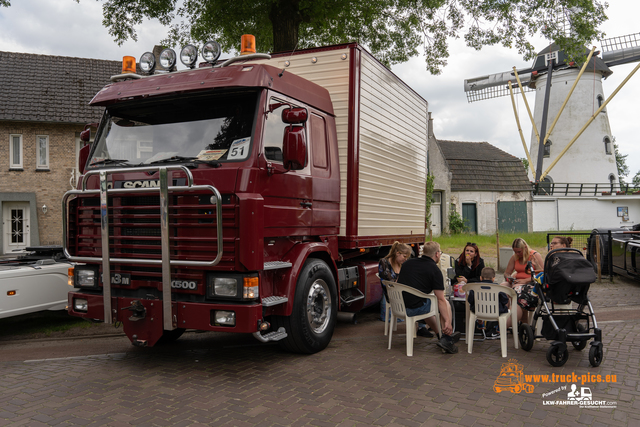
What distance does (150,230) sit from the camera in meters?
5.17

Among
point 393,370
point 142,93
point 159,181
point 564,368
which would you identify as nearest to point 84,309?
point 159,181

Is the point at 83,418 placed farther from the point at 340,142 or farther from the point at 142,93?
the point at 340,142

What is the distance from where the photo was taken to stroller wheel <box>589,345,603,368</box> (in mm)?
5352

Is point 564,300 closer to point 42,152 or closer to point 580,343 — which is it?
point 580,343

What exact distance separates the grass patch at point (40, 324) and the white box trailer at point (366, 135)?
4630 millimetres

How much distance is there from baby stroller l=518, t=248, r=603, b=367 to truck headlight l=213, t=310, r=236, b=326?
344 centimetres

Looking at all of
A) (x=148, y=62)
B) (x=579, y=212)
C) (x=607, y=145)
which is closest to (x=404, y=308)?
(x=148, y=62)

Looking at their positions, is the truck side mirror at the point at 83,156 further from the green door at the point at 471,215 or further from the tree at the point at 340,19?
the green door at the point at 471,215

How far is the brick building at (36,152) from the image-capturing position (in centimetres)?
1902

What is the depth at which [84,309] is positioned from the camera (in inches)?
219

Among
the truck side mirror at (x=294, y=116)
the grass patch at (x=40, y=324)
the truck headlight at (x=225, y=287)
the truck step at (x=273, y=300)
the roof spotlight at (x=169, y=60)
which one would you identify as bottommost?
the grass patch at (x=40, y=324)

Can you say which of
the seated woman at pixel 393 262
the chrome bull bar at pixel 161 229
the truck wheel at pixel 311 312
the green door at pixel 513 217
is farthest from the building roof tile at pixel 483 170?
the chrome bull bar at pixel 161 229

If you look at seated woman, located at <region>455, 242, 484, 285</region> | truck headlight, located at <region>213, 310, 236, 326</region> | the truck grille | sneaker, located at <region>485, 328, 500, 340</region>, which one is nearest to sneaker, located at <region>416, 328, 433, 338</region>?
sneaker, located at <region>485, 328, 500, 340</region>

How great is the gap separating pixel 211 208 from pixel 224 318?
3.47 ft
